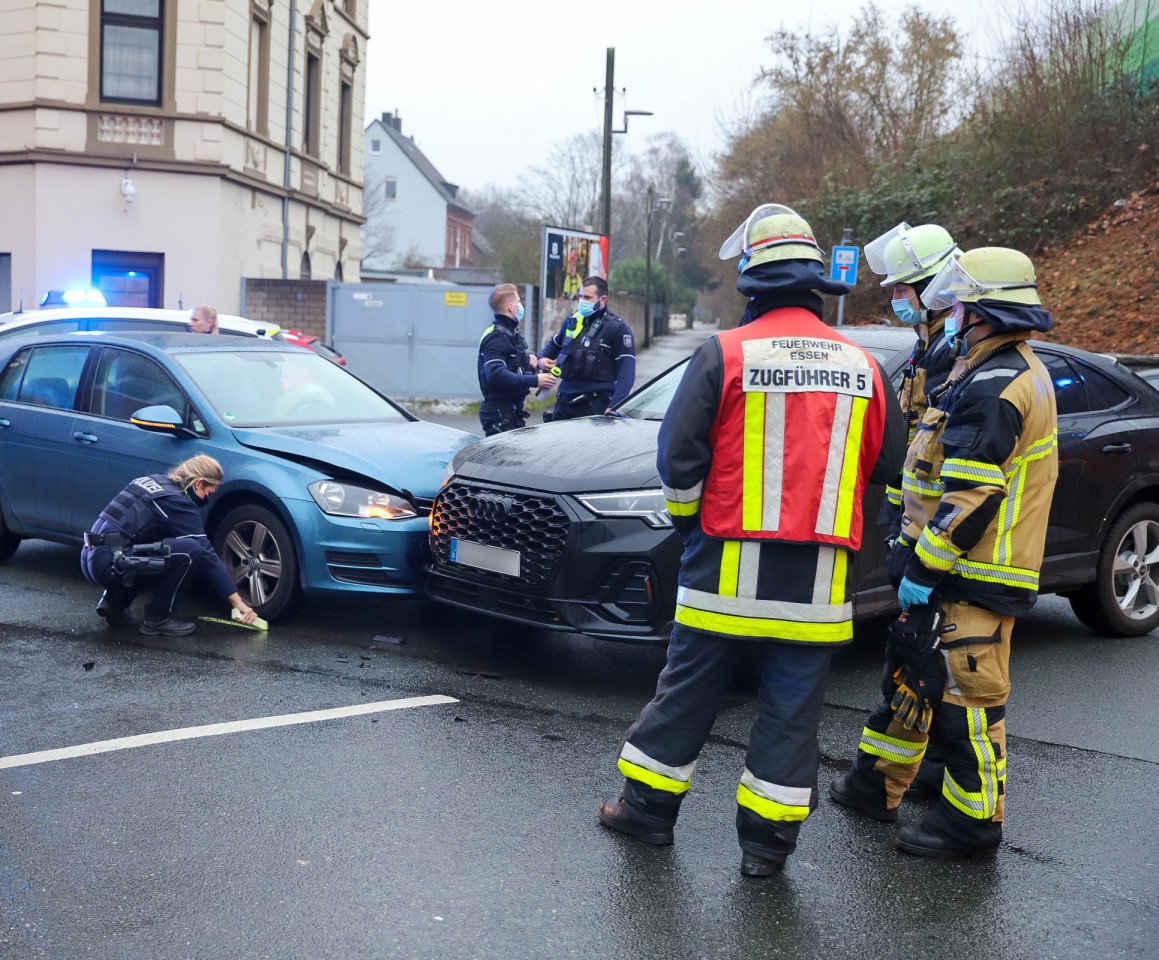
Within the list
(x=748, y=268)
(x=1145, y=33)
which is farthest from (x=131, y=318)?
(x=1145, y=33)

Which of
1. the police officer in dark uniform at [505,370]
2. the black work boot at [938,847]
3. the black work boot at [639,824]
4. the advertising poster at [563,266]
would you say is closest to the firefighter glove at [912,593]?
the black work boot at [938,847]

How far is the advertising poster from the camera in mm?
21516

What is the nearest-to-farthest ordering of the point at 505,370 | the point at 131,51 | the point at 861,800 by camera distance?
the point at 861,800
the point at 505,370
the point at 131,51

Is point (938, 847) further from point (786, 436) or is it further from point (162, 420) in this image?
point (162, 420)

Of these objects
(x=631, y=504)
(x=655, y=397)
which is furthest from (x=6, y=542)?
(x=631, y=504)

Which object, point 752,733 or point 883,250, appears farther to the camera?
point 883,250

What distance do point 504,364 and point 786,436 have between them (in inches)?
227

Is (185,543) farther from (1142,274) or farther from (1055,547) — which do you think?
(1142,274)

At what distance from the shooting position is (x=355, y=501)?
6680 mm

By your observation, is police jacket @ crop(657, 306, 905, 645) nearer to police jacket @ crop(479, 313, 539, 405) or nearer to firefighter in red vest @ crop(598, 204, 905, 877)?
firefighter in red vest @ crop(598, 204, 905, 877)

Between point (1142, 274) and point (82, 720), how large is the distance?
57.8 feet

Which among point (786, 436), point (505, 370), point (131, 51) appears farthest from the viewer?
point (131, 51)

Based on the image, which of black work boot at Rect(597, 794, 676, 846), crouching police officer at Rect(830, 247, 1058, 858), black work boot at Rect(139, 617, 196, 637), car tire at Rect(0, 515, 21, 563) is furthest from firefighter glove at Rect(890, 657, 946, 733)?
car tire at Rect(0, 515, 21, 563)

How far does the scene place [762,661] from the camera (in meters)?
3.98
